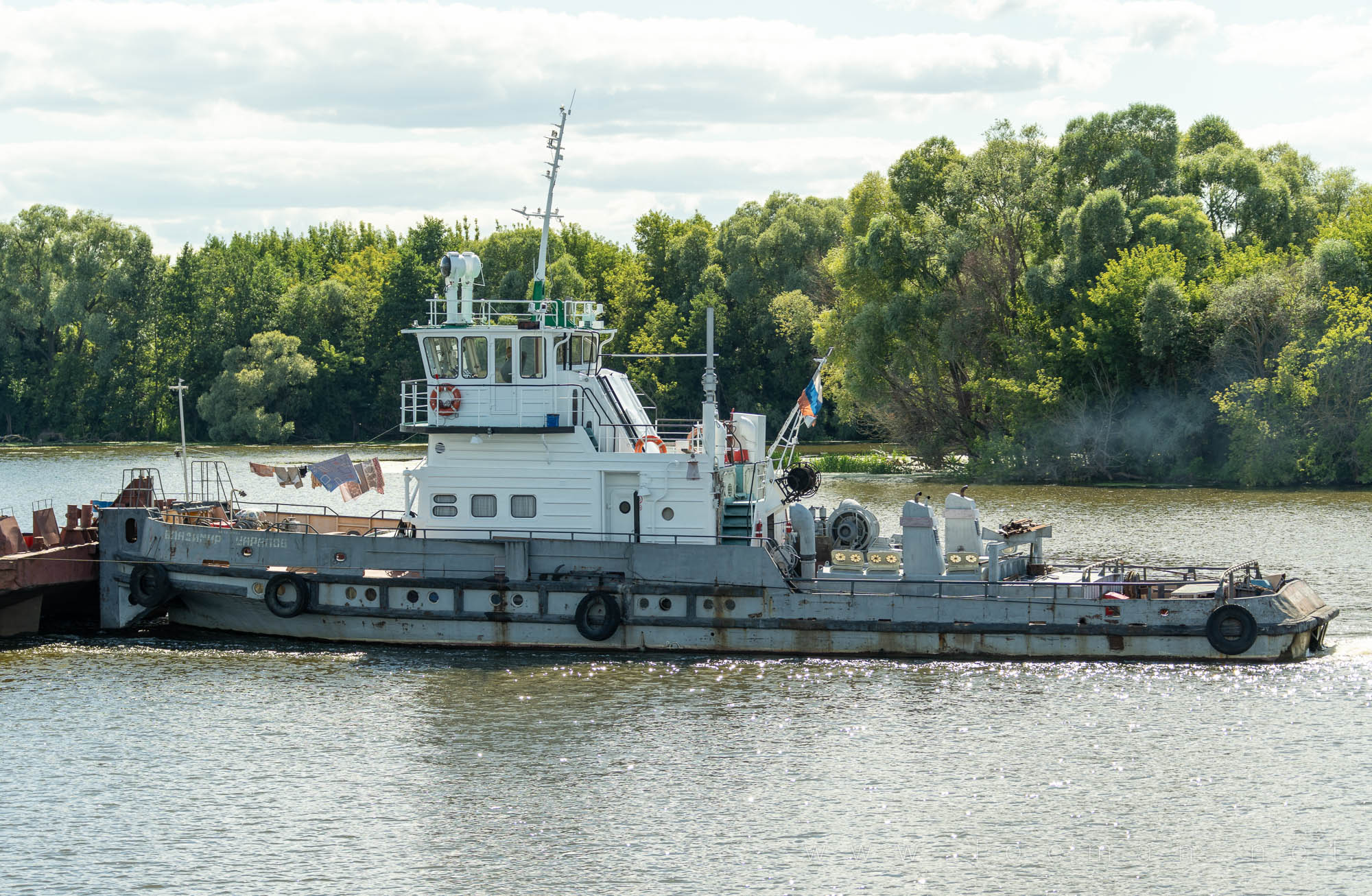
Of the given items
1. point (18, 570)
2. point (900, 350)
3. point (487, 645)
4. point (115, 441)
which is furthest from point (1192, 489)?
point (115, 441)

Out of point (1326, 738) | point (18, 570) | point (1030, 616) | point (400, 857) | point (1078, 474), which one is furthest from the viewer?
point (1078, 474)

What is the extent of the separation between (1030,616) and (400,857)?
426 inches

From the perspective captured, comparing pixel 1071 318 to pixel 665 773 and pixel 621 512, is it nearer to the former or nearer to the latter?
pixel 621 512

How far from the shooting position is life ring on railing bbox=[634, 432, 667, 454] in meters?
22.8

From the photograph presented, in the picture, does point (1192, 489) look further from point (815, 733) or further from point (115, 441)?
point (115, 441)

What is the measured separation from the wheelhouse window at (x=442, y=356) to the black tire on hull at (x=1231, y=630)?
40.3ft

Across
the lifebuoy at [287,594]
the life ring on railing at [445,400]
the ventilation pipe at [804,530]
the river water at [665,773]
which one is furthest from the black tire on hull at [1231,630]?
the lifebuoy at [287,594]

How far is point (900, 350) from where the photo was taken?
56469mm

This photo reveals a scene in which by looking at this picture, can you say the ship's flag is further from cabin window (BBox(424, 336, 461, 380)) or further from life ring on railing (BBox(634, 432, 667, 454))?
cabin window (BBox(424, 336, 461, 380))

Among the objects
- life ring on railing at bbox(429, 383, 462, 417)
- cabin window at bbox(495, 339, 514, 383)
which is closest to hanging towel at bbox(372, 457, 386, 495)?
life ring on railing at bbox(429, 383, 462, 417)

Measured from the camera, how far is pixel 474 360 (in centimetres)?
2286

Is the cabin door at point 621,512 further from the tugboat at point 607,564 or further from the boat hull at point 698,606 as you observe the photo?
the boat hull at point 698,606

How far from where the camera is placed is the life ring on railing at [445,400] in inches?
889

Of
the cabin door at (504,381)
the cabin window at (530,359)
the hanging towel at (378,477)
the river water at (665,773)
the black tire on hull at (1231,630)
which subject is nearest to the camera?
the river water at (665,773)
